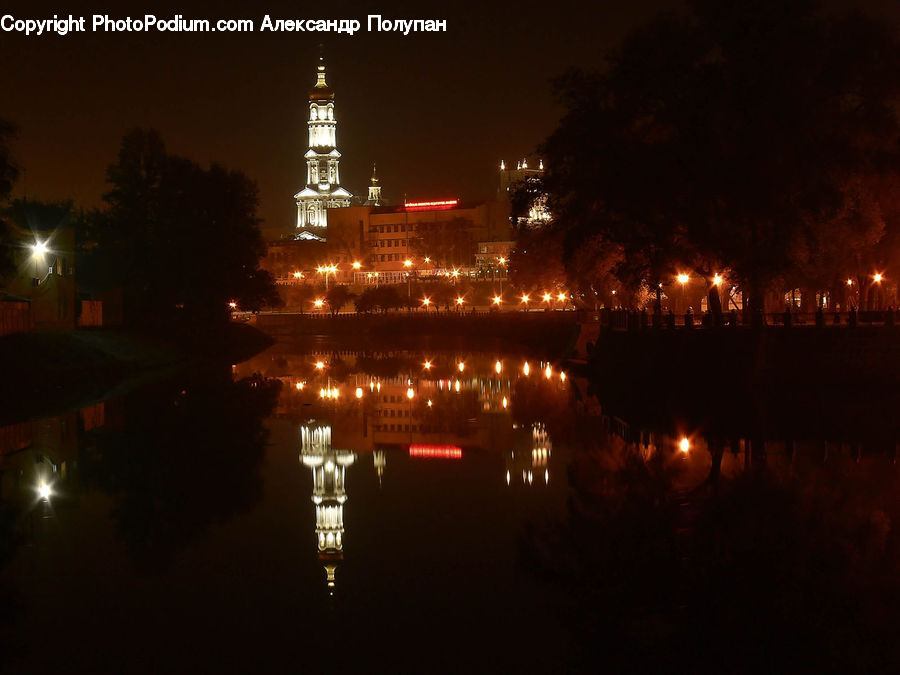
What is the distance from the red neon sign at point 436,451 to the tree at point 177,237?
1827 inches

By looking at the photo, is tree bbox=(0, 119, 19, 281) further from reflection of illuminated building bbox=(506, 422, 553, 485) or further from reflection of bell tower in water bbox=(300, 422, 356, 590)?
reflection of illuminated building bbox=(506, 422, 553, 485)

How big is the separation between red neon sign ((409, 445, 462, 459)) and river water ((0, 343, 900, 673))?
0.48 feet

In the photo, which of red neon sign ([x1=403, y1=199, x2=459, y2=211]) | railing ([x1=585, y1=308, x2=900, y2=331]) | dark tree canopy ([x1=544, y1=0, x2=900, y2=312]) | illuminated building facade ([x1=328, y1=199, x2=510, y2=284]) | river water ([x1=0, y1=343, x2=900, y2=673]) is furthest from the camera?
red neon sign ([x1=403, y1=199, x2=459, y2=211])

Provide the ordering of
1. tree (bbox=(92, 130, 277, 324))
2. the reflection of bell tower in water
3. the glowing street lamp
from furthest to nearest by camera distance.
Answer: tree (bbox=(92, 130, 277, 324))
the glowing street lamp
the reflection of bell tower in water

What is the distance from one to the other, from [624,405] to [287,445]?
529 inches

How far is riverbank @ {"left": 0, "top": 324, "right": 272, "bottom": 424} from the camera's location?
3783 cm

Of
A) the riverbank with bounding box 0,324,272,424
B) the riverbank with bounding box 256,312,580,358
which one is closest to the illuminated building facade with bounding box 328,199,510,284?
the riverbank with bounding box 256,312,580,358

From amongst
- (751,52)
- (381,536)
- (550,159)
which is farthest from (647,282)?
(381,536)

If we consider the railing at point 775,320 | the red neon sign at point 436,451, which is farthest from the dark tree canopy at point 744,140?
the red neon sign at point 436,451

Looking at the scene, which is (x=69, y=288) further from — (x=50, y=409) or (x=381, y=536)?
(x=381, y=536)

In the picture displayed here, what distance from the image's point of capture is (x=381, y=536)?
16.2 meters

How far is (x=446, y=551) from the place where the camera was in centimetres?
1522

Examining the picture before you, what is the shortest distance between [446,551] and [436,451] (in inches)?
409

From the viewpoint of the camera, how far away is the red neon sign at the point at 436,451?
24.8 meters
